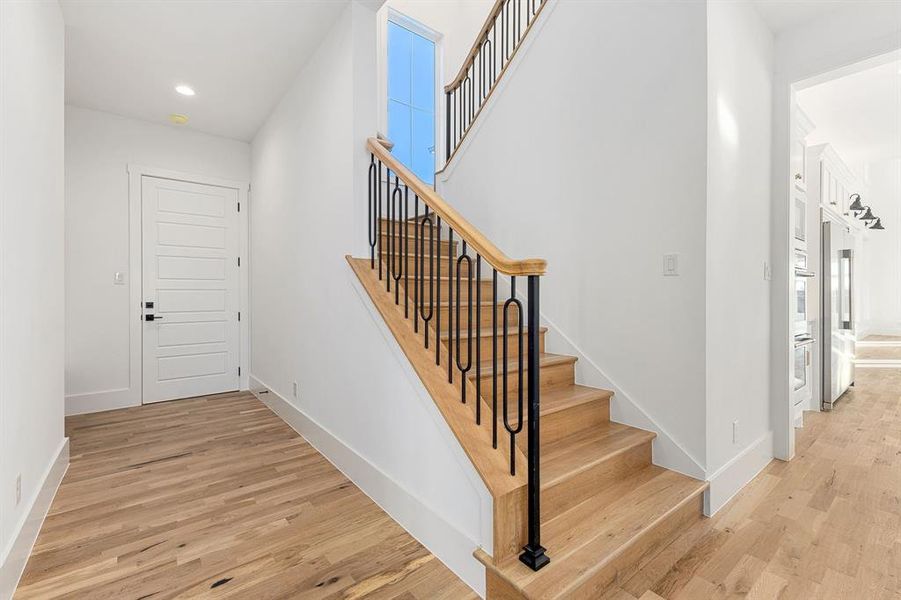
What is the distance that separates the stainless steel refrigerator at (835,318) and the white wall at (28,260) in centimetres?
565

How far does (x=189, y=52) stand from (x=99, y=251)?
222cm

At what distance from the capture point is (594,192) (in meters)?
2.52

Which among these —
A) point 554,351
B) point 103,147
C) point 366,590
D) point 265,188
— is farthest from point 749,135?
point 103,147

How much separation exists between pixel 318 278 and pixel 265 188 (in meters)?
1.88

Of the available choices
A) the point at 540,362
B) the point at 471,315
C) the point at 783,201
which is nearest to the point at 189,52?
the point at 471,315

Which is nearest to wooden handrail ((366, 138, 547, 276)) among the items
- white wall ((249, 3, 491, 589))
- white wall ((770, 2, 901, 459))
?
white wall ((249, 3, 491, 589))

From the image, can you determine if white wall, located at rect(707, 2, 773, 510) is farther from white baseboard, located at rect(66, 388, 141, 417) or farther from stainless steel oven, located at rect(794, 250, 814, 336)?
white baseboard, located at rect(66, 388, 141, 417)

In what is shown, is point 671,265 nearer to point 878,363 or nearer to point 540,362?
point 540,362

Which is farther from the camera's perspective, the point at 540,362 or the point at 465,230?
the point at 540,362

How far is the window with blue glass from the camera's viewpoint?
4.61 meters

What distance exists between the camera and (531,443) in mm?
1515

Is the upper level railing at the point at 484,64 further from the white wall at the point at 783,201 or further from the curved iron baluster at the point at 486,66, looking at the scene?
the white wall at the point at 783,201

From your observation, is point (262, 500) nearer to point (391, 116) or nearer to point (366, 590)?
point (366, 590)

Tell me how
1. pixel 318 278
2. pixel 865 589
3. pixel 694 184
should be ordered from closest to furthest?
pixel 865 589
pixel 694 184
pixel 318 278
